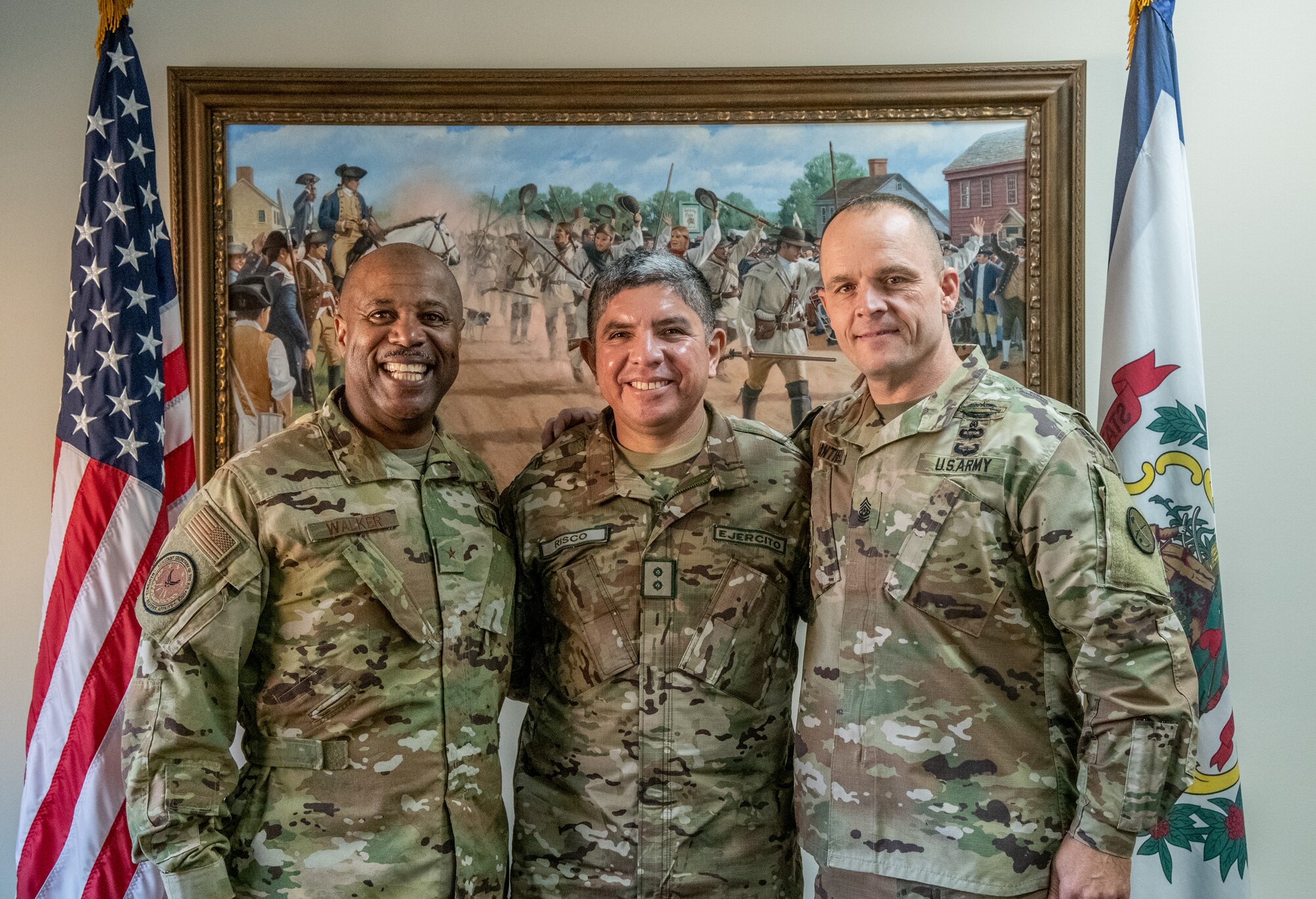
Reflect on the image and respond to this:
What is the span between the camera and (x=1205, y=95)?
2.70 m

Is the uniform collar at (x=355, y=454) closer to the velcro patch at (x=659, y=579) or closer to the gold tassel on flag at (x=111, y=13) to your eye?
the velcro patch at (x=659, y=579)

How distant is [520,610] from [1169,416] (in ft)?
5.61

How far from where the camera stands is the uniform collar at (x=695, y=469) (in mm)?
2080

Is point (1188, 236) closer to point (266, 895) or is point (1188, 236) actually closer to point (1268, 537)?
point (1268, 537)

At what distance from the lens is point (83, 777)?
2.30 meters

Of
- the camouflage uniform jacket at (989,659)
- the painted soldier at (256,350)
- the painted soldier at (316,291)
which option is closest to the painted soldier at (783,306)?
the camouflage uniform jacket at (989,659)

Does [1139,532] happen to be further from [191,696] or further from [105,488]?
[105,488]

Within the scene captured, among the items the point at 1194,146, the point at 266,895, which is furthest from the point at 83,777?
the point at 1194,146

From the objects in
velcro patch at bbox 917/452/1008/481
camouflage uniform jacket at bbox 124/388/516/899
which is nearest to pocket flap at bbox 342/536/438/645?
camouflage uniform jacket at bbox 124/388/516/899

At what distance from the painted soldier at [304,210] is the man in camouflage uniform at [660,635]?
1.03m

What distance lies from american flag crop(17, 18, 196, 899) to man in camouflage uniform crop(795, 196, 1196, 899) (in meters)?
1.71

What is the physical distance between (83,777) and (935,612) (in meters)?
2.08

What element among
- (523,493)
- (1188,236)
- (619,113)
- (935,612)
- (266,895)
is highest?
(619,113)

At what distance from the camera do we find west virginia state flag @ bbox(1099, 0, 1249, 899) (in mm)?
2350
